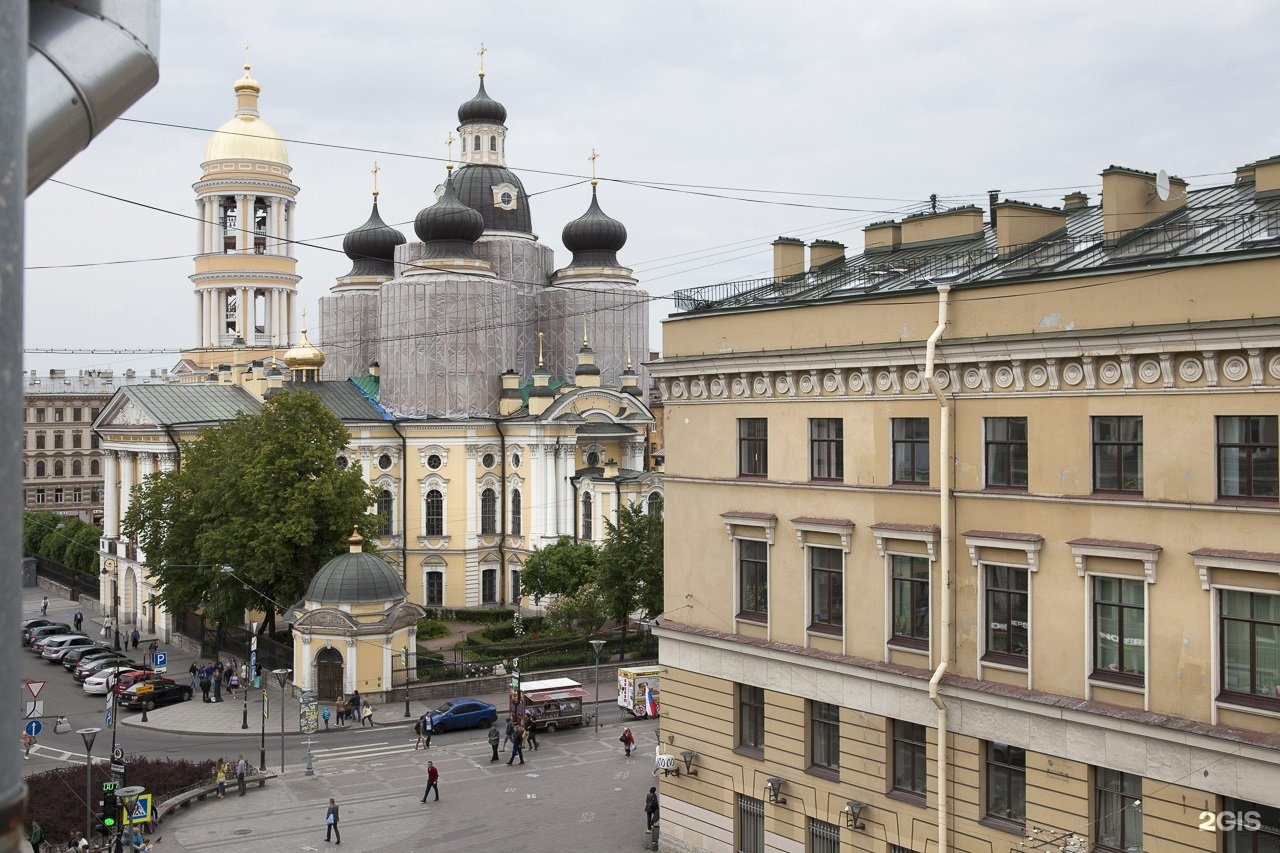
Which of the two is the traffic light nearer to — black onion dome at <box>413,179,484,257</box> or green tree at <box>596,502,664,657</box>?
green tree at <box>596,502,664,657</box>

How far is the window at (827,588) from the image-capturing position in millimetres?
22469

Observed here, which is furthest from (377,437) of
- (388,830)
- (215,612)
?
(388,830)

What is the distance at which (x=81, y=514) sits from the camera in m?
108

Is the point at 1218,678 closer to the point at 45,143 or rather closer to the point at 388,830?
the point at 45,143

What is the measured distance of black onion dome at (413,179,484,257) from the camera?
7044 centimetres

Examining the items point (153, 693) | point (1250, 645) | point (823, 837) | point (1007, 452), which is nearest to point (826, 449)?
point (1007, 452)

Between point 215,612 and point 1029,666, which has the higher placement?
point 1029,666

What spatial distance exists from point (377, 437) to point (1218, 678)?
54904 mm

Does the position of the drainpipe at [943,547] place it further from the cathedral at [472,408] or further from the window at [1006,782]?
the cathedral at [472,408]

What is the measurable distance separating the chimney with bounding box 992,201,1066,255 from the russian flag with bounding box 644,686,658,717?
992 inches

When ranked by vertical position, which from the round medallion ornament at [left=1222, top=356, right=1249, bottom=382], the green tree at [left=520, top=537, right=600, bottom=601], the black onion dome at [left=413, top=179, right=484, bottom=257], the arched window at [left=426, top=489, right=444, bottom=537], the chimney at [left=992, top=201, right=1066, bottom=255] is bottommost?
the green tree at [left=520, top=537, right=600, bottom=601]

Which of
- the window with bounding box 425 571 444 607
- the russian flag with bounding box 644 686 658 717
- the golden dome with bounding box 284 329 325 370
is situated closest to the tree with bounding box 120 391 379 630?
the window with bounding box 425 571 444 607

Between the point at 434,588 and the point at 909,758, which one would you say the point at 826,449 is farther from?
the point at 434,588

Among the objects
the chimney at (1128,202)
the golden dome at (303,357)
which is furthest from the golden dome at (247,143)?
the chimney at (1128,202)
